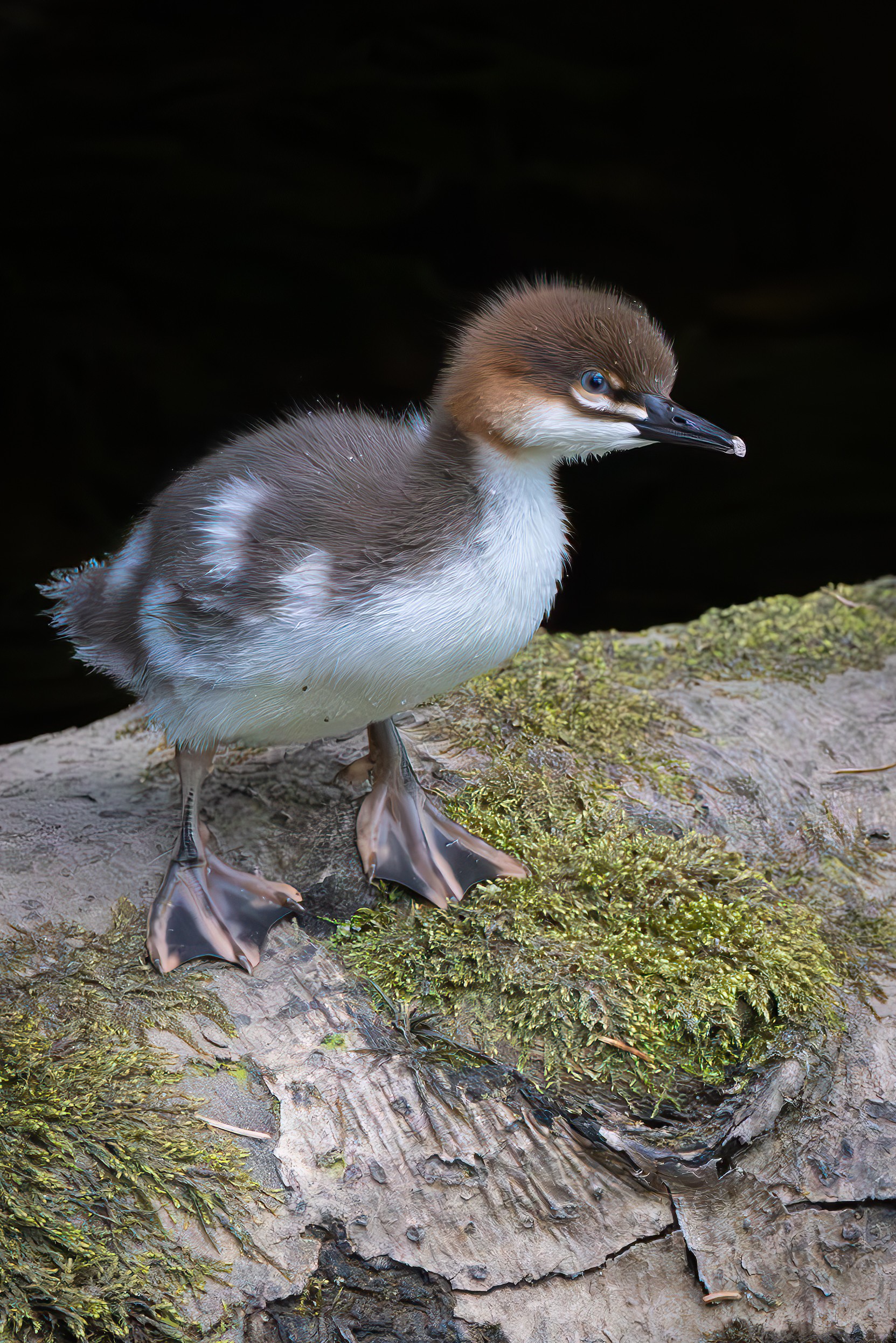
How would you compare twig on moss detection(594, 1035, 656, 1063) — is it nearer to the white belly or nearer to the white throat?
the white belly

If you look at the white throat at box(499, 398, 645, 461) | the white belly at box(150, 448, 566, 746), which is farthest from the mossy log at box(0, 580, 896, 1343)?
the white throat at box(499, 398, 645, 461)

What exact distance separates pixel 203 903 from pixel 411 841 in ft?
1.34

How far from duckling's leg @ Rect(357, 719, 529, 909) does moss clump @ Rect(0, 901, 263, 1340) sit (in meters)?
0.44

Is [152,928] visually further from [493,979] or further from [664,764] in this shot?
[664,764]

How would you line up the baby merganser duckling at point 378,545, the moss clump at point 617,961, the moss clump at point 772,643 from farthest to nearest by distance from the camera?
the moss clump at point 772,643 < the moss clump at point 617,961 < the baby merganser duckling at point 378,545

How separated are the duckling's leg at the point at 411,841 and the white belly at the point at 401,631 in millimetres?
293

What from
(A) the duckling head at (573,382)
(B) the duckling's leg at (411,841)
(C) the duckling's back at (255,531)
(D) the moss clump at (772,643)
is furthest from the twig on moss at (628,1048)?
(D) the moss clump at (772,643)

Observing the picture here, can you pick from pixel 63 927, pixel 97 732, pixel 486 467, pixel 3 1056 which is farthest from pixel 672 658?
pixel 3 1056

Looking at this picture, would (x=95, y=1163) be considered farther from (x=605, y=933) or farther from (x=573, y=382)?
(x=573, y=382)

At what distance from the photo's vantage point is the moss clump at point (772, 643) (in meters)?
3.14

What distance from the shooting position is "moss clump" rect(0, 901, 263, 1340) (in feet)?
5.30

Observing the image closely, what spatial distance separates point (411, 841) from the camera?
7.39 ft

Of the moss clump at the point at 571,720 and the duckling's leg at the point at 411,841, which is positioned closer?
the duckling's leg at the point at 411,841

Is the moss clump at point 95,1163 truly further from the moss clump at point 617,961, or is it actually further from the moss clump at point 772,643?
the moss clump at point 772,643
